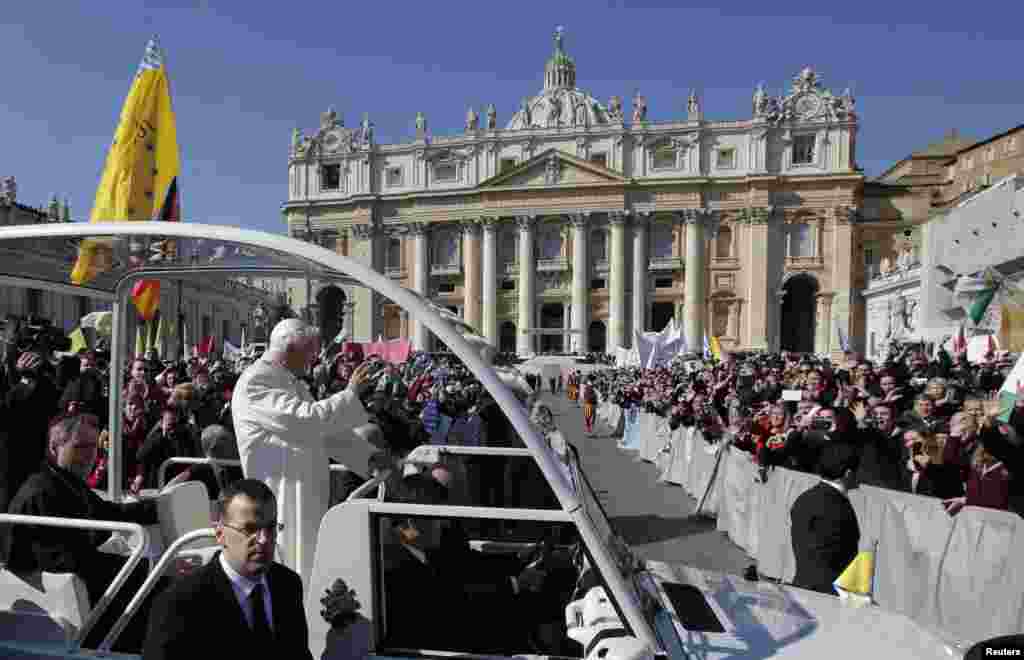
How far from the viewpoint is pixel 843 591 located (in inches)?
123

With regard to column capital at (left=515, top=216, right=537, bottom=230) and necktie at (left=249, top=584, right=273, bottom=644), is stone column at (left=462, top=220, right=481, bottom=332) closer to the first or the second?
column capital at (left=515, top=216, right=537, bottom=230)

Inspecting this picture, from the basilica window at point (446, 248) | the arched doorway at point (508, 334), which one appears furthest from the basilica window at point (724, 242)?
the basilica window at point (446, 248)

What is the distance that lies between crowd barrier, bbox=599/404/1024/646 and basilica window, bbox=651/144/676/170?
61.4 metres

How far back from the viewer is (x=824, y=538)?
4336 mm

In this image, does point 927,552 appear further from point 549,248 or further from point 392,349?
point 549,248

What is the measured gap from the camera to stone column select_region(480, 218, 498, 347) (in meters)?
66.6

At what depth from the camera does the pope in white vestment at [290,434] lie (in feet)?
10.2

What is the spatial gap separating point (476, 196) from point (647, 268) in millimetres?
18423

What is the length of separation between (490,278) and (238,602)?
6514cm

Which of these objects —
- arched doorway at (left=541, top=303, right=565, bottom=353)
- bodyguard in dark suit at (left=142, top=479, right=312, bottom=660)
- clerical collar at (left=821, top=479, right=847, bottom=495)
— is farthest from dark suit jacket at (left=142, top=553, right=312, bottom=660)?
arched doorway at (left=541, top=303, right=565, bottom=353)

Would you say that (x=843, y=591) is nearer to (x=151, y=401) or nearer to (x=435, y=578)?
(x=435, y=578)

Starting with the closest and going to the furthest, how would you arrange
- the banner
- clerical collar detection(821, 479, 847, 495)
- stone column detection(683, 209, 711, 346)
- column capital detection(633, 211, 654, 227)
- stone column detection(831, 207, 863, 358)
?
clerical collar detection(821, 479, 847, 495)
the banner
stone column detection(831, 207, 863, 358)
stone column detection(683, 209, 711, 346)
column capital detection(633, 211, 654, 227)

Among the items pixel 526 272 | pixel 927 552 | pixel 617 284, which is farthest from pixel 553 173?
pixel 927 552

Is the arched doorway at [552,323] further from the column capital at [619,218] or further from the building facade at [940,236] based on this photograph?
the building facade at [940,236]
